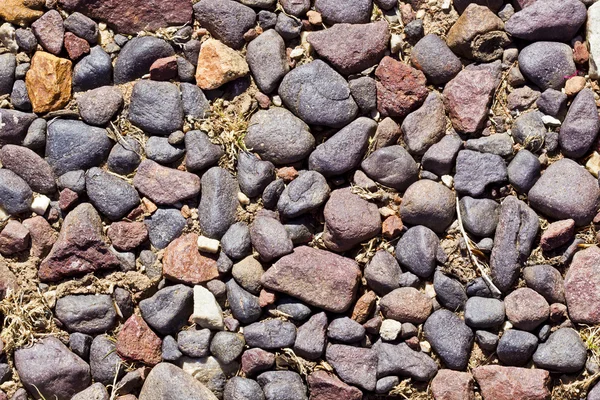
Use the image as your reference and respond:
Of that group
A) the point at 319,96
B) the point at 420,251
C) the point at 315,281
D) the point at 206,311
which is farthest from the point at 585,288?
the point at 206,311

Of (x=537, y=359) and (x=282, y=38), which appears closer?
(x=537, y=359)

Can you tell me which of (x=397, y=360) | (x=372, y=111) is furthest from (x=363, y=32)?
(x=397, y=360)

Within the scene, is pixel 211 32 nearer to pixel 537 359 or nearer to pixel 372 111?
pixel 372 111

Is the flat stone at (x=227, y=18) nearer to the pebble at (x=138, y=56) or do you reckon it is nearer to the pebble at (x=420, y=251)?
the pebble at (x=138, y=56)

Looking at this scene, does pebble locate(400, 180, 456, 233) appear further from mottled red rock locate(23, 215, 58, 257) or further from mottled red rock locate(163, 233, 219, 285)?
mottled red rock locate(23, 215, 58, 257)

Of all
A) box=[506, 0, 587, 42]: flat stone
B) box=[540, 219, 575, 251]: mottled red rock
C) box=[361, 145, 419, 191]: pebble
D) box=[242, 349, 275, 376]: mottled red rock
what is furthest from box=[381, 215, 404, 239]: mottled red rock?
box=[506, 0, 587, 42]: flat stone

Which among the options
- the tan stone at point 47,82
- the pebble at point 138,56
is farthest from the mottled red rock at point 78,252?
the pebble at point 138,56
